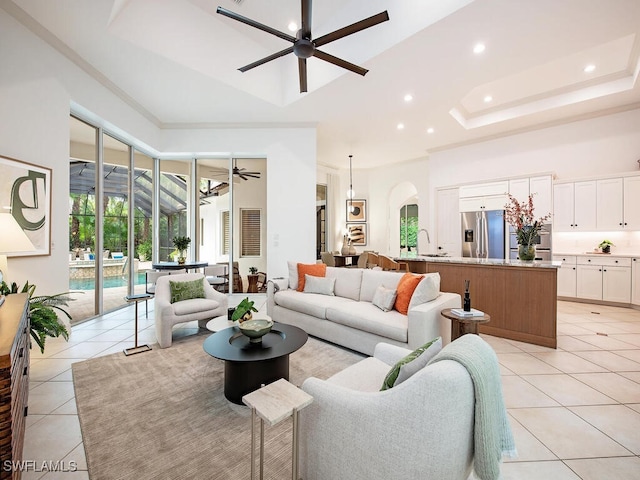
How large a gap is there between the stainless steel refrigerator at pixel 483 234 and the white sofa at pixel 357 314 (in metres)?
3.72

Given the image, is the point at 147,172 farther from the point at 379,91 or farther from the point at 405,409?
the point at 405,409

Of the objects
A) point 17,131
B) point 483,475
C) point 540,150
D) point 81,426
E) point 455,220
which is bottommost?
point 81,426

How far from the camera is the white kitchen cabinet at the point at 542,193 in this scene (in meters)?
5.75

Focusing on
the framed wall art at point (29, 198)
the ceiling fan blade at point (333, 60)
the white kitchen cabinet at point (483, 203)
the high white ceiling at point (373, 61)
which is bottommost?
the framed wall art at point (29, 198)

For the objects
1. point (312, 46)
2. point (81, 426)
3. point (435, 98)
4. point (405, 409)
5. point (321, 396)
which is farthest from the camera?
point (435, 98)

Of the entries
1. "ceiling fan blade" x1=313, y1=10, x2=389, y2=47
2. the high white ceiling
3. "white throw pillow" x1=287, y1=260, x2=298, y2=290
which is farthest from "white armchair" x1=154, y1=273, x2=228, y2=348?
"ceiling fan blade" x1=313, y1=10, x2=389, y2=47

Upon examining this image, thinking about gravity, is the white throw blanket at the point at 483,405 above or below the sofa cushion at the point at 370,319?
above

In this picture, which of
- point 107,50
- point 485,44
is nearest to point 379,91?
point 485,44

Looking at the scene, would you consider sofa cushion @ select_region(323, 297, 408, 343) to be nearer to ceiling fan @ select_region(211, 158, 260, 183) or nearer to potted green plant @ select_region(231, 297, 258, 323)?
potted green plant @ select_region(231, 297, 258, 323)

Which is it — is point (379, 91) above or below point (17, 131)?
above

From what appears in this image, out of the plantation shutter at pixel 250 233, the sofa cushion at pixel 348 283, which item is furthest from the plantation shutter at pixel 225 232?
the sofa cushion at pixel 348 283

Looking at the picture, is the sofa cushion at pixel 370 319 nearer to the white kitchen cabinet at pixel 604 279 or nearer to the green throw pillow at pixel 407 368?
the green throw pillow at pixel 407 368

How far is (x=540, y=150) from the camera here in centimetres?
603

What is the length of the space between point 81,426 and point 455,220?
7.41m
